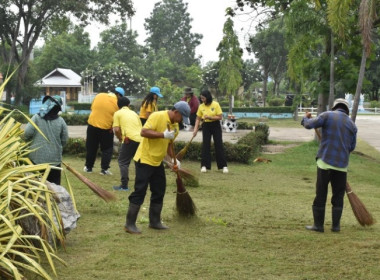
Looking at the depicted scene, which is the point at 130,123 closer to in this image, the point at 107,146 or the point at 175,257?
the point at 107,146

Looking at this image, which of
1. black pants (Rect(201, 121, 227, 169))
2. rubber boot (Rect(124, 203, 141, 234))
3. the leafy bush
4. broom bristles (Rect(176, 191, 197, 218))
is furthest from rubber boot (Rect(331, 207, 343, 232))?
the leafy bush

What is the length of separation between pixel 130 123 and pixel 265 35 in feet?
168

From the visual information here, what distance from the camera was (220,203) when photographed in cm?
983

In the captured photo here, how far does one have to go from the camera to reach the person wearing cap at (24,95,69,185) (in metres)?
7.74

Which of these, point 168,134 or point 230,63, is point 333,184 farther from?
point 230,63

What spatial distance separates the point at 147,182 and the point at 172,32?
10593 cm

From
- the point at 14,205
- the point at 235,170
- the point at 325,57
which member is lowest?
the point at 235,170

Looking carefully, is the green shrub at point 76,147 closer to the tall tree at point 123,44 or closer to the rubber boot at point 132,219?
the rubber boot at point 132,219

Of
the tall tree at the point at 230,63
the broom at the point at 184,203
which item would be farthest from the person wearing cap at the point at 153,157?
the tall tree at the point at 230,63

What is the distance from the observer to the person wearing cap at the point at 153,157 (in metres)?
7.38

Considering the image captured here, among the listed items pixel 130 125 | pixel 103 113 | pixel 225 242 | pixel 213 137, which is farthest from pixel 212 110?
pixel 225 242

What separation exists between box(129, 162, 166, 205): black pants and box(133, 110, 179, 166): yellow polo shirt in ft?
0.23

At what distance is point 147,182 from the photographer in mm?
7508

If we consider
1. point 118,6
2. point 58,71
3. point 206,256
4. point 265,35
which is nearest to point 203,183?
point 206,256
